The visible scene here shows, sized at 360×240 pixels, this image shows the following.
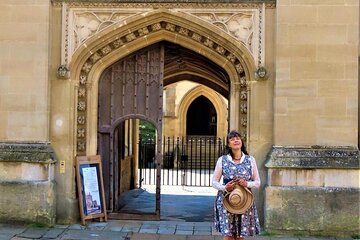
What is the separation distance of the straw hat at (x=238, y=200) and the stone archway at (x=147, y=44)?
396 cm

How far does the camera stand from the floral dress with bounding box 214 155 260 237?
5.48m

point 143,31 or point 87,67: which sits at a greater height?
point 143,31

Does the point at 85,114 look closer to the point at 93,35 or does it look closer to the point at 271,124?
the point at 93,35

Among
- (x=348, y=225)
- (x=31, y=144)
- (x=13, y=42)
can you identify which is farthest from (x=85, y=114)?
(x=348, y=225)

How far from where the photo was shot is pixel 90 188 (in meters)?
9.42

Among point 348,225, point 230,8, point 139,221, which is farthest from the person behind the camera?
point 139,221

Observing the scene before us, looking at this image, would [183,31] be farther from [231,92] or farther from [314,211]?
[314,211]

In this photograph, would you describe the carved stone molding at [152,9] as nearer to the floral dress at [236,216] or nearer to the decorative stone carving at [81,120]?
the decorative stone carving at [81,120]

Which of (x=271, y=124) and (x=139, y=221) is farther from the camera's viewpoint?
(x=139, y=221)

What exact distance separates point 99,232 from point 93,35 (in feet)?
11.2

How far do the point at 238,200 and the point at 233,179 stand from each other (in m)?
0.23

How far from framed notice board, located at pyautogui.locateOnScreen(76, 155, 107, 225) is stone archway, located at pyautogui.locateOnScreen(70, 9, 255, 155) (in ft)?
0.82

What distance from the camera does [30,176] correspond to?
29.2 feet

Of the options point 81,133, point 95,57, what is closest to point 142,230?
point 81,133
